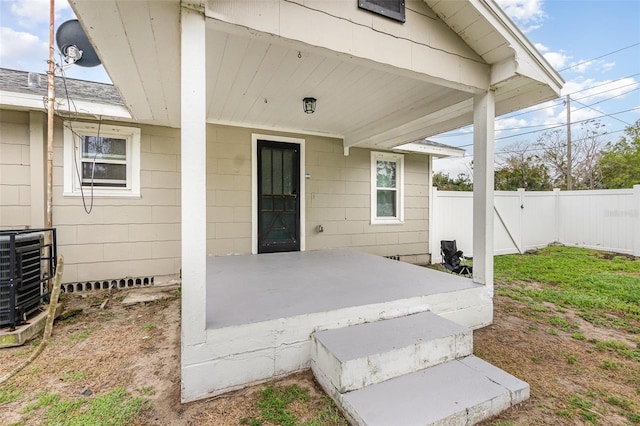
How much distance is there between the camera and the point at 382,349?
1787 mm

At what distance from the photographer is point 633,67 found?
11695 millimetres

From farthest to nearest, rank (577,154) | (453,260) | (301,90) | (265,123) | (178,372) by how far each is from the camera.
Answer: (577,154) < (453,260) < (265,123) < (301,90) < (178,372)

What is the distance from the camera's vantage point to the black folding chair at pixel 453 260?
5.24 m

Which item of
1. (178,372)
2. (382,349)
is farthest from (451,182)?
(178,372)

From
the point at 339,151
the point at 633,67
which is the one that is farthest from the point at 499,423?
the point at 633,67

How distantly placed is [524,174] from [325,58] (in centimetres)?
1368

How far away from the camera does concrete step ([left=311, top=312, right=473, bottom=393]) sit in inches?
66.1

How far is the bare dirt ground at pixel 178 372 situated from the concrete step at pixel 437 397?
4.7 inches

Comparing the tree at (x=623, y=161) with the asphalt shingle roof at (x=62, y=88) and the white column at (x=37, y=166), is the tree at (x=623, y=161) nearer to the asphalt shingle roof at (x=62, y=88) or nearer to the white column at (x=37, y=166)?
the asphalt shingle roof at (x=62, y=88)

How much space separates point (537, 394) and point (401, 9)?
3087 millimetres

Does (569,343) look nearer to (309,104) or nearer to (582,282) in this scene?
(582,282)

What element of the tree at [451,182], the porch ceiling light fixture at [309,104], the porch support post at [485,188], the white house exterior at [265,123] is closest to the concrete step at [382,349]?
the white house exterior at [265,123]

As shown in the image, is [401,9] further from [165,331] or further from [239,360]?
[165,331]

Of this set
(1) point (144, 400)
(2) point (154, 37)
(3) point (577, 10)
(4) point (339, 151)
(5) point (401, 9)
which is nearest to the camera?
(1) point (144, 400)
